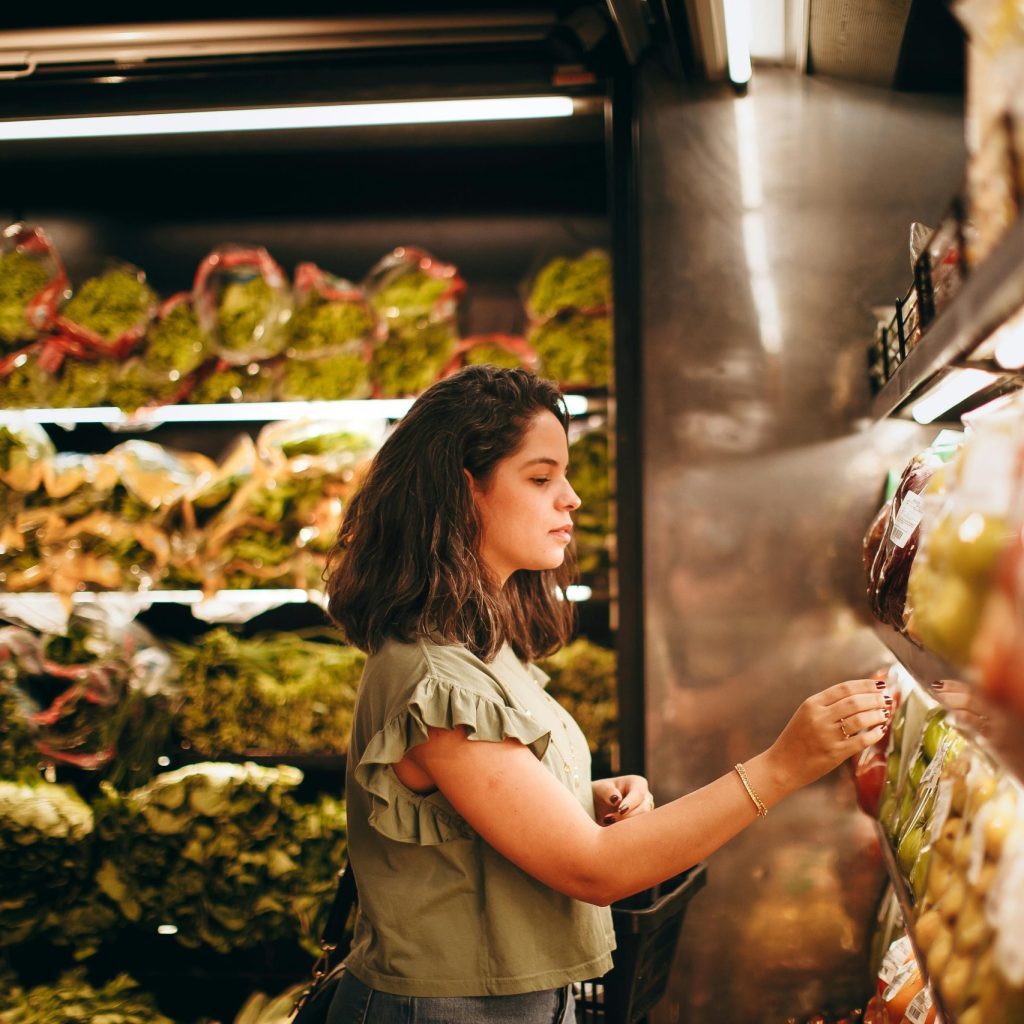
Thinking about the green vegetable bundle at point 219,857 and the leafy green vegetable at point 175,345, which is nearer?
the green vegetable bundle at point 219,857

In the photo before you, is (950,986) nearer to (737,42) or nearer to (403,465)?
(403,465)

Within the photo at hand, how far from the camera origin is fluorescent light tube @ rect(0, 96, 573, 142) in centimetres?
228

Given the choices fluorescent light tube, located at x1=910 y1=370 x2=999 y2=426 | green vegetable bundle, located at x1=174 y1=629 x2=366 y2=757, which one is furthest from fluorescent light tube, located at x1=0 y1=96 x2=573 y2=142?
green vegetable bundle, located at x1=174 y1=629 x2=366 y2=757

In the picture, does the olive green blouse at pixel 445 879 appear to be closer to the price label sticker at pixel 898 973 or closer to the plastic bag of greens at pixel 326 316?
the price label sticker at pixel 898 973

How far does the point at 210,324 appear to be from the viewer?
2.68 meters

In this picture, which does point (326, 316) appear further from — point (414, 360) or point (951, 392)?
point (951, 392)

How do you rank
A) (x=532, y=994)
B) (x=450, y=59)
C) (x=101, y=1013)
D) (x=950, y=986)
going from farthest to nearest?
(x=101, y=1013)
(x=450, y=59)
(x=532, y=994)
(x=950, y=986)

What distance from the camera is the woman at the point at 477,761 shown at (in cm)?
127

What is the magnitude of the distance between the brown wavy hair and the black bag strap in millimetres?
453

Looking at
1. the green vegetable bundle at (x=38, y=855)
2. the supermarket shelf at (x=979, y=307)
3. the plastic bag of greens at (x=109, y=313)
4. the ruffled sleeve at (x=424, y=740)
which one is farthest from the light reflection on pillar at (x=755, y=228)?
the green vegetable bundle at (x=38, y=855)

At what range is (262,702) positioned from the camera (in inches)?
102

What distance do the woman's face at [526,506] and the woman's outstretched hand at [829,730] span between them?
1.56 ft

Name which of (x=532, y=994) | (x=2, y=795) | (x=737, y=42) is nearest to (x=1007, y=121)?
(x=532, y=994)

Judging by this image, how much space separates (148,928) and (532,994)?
1.63 m
